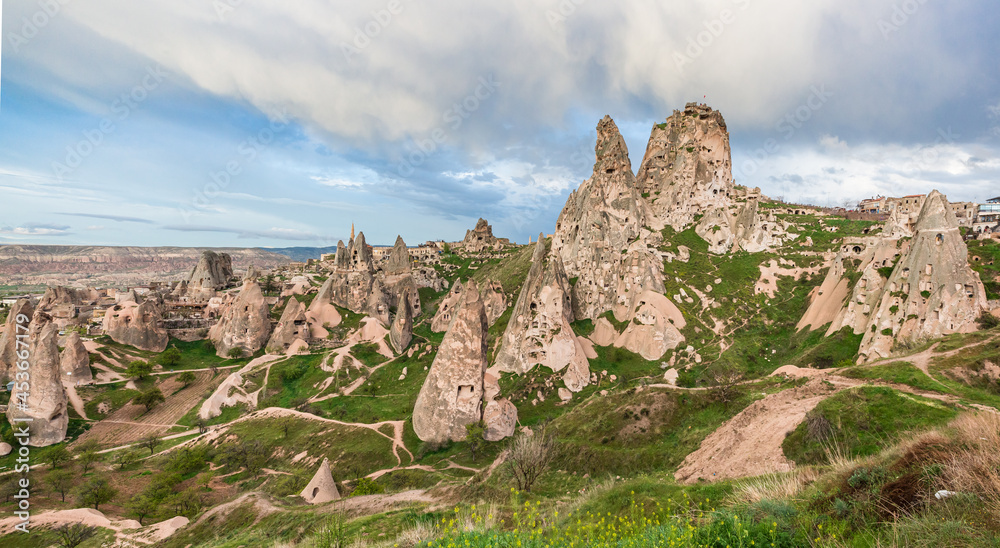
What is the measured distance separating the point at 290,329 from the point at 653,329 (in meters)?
55.3

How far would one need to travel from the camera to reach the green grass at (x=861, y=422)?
1501cm

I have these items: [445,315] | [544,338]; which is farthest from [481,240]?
[544,338]

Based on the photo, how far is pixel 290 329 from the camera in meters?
62.8

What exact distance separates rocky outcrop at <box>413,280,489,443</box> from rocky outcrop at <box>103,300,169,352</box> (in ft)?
171

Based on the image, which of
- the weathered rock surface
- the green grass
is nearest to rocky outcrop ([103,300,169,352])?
the weathered rock surface

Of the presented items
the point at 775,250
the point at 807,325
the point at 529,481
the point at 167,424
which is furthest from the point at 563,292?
the point at 167,424

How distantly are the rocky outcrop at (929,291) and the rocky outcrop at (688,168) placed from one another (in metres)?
31.2

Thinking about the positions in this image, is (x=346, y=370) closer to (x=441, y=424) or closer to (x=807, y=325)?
(x=441, y=424)

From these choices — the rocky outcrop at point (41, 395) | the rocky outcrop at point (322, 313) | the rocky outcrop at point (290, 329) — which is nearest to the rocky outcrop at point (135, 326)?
the rocky outcrop at point (290, 329)

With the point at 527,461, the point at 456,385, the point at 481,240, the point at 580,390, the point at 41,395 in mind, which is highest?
the point at 481,240

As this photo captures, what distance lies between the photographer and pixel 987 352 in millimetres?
22484

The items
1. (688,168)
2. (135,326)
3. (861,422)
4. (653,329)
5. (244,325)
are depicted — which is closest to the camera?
(861,422)

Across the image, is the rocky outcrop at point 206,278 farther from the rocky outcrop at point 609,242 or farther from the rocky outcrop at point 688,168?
the rocky outcrop at point 688,168

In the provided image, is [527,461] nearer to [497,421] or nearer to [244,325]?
[497,421]
